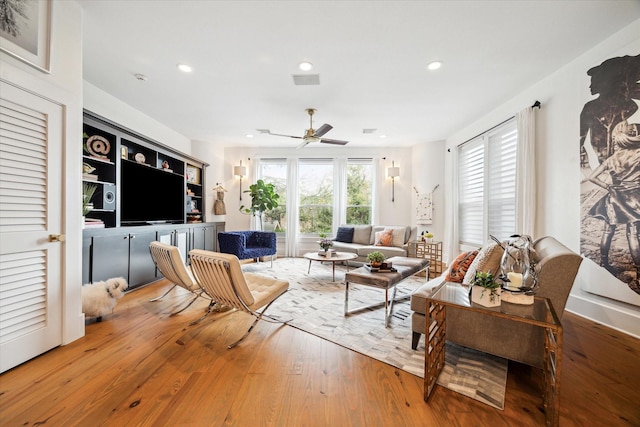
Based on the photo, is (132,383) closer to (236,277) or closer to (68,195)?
(236,277)

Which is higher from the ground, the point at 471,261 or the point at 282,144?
the point at 282,144

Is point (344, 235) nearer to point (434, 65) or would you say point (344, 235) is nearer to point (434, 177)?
point (434, 177)

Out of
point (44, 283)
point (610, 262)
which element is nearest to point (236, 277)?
point (44, 283)

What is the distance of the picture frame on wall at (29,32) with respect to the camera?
175 cm

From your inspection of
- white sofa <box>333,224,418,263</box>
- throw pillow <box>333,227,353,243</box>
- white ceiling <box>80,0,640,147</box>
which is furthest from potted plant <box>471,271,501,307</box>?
throw pillow <box>333,227,353,243</box>

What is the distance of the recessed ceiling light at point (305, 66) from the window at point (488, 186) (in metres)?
3.07

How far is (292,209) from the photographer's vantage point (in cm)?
669

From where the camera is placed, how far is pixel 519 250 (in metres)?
1.74

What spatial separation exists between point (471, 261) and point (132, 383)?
275 centimetres

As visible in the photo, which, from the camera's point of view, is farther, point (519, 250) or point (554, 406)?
point (519, 250)

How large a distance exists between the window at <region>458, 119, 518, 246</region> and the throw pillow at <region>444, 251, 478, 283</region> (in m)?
2.01

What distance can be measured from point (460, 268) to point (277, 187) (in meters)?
5.13

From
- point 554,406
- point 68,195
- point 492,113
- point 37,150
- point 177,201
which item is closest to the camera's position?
point 554,406

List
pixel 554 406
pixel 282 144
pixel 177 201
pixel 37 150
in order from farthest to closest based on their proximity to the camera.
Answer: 1. pixel 282 144
2. pixel 177 201
3. pixel 37 150
4. pixel 554 406
